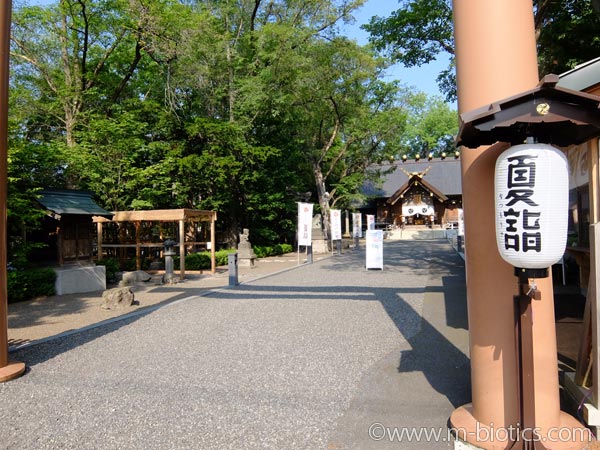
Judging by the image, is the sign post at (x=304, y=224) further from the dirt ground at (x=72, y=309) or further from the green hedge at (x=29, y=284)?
the green hedge at (x=29, y=284)

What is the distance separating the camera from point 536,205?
2.68 meters

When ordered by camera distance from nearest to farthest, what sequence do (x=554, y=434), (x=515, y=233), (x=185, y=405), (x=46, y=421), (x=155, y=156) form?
1. (x=515, y=233)
2. (x=554, y=434)
3. (x=46, y=421)
4. (x=185, y=405)
5. (x=155, y=156)

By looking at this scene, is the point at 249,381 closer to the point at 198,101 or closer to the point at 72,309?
the point at 72,309

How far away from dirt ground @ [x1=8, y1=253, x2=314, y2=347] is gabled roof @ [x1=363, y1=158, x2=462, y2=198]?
30.4 m

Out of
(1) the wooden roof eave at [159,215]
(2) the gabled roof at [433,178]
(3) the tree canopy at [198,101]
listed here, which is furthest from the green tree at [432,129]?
(1) the wooden roof eave at [159,215]

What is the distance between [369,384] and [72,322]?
19.7 ft

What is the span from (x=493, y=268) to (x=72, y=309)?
888 centimetres

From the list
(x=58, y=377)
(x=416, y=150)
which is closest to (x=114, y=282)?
(x=58, y=377)

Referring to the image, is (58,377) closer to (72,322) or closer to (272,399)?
(272,399)

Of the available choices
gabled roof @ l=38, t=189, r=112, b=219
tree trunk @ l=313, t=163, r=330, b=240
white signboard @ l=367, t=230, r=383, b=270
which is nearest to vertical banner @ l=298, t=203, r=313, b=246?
white signboard @ l=367, t=230, r=383, b=270

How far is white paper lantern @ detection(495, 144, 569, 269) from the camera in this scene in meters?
2.68

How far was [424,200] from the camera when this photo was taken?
3953cm

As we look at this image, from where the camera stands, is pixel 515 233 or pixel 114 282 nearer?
pixel 515 233

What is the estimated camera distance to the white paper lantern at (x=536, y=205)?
105 inches
